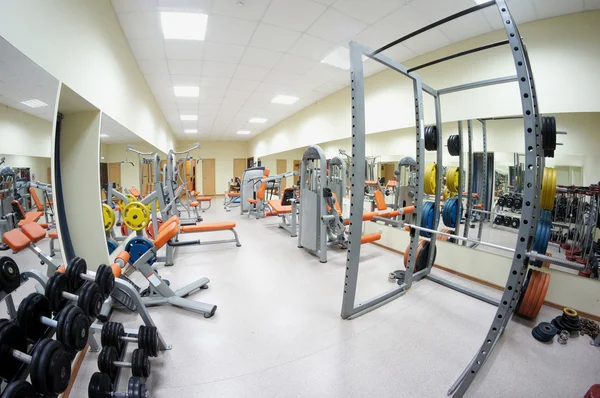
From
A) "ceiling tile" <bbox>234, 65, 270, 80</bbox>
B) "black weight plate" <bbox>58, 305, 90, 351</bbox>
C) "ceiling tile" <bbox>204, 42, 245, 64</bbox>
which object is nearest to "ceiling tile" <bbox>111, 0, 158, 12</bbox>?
"ceiling tile" <bbox>204, 42, 245, 64</bbox>

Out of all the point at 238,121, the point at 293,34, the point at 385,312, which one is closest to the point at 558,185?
the point at 385,312

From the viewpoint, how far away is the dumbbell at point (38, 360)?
77 centimetres

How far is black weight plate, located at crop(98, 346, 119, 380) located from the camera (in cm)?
121

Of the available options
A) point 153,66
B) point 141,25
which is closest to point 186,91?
point 153,66

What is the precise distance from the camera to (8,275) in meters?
1.04

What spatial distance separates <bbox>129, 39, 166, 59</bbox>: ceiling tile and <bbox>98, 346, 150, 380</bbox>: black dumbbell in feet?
12.1

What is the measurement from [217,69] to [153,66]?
1063mm

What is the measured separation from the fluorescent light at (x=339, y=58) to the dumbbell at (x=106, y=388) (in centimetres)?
409

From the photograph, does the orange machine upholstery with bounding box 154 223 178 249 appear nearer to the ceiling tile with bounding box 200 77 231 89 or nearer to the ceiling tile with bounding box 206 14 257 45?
the ceiling tile with bounding box 206 14 257 45

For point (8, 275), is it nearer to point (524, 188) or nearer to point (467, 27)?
point (524, 188)

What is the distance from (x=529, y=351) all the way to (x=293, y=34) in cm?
396

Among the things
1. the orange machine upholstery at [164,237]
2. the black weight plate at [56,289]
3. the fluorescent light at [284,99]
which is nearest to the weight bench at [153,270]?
the orange machine upholstery at [164,237]

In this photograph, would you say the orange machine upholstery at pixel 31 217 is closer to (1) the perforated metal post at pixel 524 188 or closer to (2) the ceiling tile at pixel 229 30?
(2) the ceiling tile at pixel 229 30

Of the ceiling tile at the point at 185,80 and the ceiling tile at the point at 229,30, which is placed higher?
the ceiling tile at the point at 185,80
